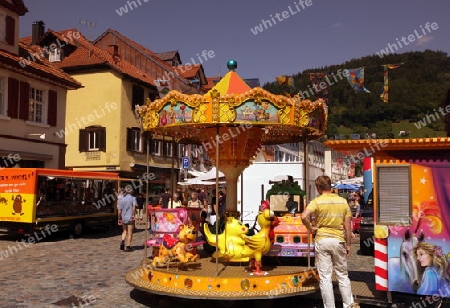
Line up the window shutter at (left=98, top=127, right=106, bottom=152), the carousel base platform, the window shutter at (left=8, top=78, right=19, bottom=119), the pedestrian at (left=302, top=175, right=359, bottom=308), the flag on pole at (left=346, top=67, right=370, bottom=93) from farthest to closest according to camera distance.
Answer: the window shutter at (left=98, top=127, right=106, bottom=152) → the flag on pole at (left=346, top=67, right=370, bottom=93) → the window shutter at (left=8, top=78, right=19, bottom=119) → the carousel base platform → the pedestrian at (left=302, top=175, right=359, bottom=308)

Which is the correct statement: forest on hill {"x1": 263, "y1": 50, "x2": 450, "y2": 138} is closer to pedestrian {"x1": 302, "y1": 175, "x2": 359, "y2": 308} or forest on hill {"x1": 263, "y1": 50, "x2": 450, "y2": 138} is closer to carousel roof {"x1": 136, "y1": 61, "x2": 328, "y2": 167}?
carousel roof {"x1": 136, "y1": 61, "x2": 328, "y2": 167}

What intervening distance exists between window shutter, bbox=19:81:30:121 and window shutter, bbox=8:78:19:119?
0.71 feet

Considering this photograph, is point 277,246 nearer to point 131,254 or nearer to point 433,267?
point 433,267

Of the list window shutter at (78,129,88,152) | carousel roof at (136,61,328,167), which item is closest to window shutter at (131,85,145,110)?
window shutter at (78,129,88,152)

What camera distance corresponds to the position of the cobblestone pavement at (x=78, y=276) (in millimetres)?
7750

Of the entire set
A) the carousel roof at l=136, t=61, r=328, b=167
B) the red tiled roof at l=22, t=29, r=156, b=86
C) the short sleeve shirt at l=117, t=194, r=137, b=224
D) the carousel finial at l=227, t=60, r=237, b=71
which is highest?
the red tiled roof at l=22, t=29, r=156, b=86

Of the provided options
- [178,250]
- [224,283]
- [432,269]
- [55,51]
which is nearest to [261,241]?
[224,283]

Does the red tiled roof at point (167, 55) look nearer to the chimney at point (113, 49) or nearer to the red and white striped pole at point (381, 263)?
the chimney at point (113, 49)

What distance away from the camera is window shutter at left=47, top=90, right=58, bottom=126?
2167 centimetres

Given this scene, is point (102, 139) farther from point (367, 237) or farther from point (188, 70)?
point (367, 237)

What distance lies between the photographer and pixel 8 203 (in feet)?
50.5

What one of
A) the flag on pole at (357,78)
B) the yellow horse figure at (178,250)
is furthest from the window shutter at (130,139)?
the yellow horse figure at (178,250)

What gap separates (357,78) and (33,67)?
14.6 m

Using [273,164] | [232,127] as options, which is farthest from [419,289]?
[273,164]
